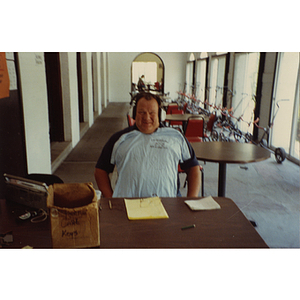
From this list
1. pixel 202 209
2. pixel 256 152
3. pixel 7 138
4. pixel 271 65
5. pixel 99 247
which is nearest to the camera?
pixel 99 247

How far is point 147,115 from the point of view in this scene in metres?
1.89

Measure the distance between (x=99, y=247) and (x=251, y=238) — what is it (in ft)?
1.92

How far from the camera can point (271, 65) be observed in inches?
A: 238

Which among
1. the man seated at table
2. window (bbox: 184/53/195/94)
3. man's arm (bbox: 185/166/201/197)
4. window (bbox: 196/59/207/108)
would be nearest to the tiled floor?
man's arm (bbox: 185/166/201/197)

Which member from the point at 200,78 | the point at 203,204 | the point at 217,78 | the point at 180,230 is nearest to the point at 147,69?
the point at 200,78

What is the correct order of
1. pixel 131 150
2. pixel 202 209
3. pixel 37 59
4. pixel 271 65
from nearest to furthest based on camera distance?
1. pixel 202 209
2. pixel 131 150
3. pixel 37 59
4. pixel 271 65

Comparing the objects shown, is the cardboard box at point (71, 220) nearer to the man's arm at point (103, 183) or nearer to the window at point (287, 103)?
the man's arm at point (103, 183)

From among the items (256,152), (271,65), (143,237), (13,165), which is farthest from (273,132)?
(143,237)

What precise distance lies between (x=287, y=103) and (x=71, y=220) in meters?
5.54

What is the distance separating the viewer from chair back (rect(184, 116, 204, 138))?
441 cm

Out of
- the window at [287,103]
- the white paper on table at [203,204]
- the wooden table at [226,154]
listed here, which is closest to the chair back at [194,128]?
the wooden table at [226,154]

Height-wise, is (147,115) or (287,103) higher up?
(147,115)

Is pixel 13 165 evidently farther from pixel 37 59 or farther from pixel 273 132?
pixel 273 132

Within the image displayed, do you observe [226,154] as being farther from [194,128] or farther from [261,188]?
[194,128]
